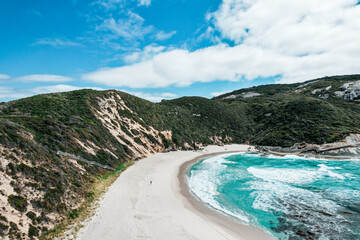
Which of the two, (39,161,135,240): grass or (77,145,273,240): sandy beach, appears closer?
(39,161,135,240): grass

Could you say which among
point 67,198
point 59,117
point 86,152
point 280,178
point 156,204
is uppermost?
point 59,117

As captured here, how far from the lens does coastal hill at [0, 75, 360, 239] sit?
1539 centimetres

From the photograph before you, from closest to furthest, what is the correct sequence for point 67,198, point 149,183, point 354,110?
point 67,198 < point 149,183 < point 354,110

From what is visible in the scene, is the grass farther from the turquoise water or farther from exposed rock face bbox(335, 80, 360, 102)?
exposed rock face bbox(335, 80, 360, 102)

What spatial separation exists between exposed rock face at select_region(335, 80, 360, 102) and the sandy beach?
10735 centimetres

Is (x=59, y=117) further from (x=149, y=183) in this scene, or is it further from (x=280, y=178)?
(x=280, y=178)

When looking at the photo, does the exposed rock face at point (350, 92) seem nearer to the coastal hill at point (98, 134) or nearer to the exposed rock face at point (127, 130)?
the coastal hill at point (98, 134)

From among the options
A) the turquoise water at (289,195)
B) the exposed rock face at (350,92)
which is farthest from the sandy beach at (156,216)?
the exposed rock face at (350,92)

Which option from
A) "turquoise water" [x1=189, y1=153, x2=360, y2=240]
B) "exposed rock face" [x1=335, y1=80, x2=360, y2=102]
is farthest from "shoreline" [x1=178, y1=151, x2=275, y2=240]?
"exposed rock face" [x1=335, y1=80, x2=360, y2=102]

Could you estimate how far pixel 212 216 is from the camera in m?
18.2

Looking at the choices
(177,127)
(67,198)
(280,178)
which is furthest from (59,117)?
(280,178)

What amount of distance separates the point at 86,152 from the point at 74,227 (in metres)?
14.5

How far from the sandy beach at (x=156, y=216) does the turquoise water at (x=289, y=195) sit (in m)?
1.93

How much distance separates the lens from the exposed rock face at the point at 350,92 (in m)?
89.4
